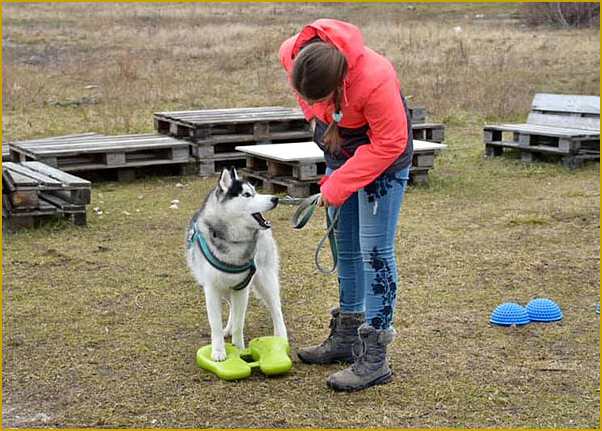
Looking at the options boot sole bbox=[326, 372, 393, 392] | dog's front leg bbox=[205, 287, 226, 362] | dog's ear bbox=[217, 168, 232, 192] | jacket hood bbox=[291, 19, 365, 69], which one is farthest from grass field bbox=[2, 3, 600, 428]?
jacket hood bbox=[291, 19, 365, 69]

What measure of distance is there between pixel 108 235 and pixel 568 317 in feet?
12.9

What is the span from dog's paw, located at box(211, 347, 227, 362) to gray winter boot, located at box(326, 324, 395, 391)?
1.87ft

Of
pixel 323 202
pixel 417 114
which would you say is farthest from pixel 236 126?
pixel 323 202

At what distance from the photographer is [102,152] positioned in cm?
925

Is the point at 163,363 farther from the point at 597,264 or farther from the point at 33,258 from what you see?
the point at 597,264

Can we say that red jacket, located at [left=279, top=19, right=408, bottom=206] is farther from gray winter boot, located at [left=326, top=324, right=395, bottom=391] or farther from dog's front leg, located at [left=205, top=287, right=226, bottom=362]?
dog's front leg, located at [left=205, top=287, right=226, bottom=362]

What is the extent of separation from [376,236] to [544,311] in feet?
5.21

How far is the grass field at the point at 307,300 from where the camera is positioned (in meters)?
3.88

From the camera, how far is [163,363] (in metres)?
4.47

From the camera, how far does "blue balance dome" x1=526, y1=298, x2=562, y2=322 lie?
5.00 m

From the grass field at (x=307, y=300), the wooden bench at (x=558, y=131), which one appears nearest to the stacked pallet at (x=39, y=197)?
the grass field at (x=307, y=300)

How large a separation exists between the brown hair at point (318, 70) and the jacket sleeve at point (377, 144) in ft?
0.56

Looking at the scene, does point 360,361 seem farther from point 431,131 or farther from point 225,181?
point 431,131

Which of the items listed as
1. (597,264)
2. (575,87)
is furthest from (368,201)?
(575,87)
